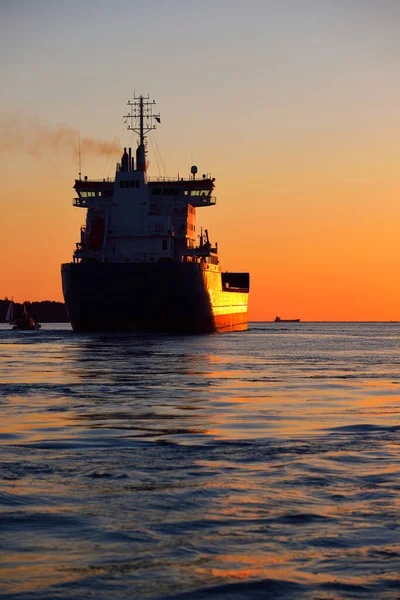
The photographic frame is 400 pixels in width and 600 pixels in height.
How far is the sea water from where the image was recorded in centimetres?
709

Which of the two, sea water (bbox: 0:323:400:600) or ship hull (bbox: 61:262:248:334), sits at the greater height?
ship hull (bbox: 61:262:248:334)

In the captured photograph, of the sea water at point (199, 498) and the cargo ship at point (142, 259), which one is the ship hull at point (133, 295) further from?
the sea water at point (199, 498)

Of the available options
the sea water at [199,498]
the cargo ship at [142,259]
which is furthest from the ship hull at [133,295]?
the sea water at [199,498]

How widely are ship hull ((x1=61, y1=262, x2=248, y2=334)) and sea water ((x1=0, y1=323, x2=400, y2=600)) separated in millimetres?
44297

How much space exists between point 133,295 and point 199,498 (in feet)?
184

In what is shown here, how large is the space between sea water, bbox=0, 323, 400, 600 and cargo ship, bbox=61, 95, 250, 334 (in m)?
44.7

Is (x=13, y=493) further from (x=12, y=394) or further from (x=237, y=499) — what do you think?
(x=12, y=394)

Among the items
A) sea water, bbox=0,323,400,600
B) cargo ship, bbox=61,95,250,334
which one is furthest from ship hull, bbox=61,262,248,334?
sea water, bbox=0,323,400,600

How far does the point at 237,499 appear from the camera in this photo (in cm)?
976

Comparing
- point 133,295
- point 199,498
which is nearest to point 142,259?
point 133,295

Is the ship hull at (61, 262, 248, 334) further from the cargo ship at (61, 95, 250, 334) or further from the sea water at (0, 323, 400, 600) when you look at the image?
the sea water at (0, 323, 400, 600)

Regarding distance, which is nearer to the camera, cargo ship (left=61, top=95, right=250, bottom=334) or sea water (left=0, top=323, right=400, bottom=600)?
sea water (left=0, top=323, right=400, bottom=600)

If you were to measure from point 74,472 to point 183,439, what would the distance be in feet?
11.5

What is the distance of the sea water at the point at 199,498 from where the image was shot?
709 centimetres
